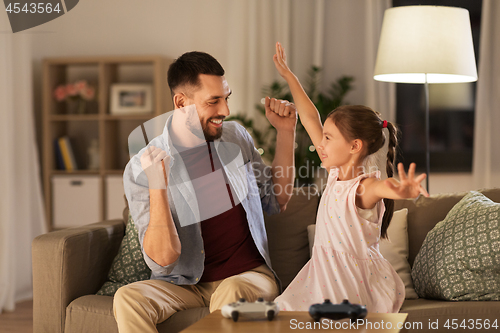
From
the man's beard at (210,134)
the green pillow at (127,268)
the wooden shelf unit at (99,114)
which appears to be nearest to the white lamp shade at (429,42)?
the man's beard at (210,134)

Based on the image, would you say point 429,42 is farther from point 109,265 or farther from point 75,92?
point 75,92

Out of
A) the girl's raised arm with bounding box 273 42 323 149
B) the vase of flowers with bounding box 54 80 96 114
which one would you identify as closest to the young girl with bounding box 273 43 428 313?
the girl's raised arm with bounding box 273 42 323 149

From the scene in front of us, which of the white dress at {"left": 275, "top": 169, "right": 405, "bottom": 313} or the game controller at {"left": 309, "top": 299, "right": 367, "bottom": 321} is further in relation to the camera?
the white dress at {"left": 275, "top": 169, "right": 405, "bottom": 313}

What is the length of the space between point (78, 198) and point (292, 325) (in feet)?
9.37

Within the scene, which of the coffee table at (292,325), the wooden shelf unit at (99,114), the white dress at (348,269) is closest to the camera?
the coffee table at (292,325)

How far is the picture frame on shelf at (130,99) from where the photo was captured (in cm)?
354

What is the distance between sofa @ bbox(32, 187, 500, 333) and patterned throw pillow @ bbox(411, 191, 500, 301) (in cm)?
4

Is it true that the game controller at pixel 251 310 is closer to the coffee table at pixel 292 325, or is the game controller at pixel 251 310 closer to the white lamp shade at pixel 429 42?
the coffee table at pixel 292 325

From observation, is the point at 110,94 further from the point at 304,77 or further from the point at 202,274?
the point at 202,274

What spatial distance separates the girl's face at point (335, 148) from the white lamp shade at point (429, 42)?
836 mm

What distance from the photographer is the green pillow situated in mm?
1857

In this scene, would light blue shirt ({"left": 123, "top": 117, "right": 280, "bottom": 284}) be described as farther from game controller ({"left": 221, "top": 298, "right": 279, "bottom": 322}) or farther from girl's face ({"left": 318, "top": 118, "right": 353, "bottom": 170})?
game controller ({"left": 221, "top": 298, "right": 279, "bottom": 322})

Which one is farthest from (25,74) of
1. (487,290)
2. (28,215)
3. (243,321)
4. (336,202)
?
(487,290)

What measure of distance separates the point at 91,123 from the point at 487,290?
309cm
